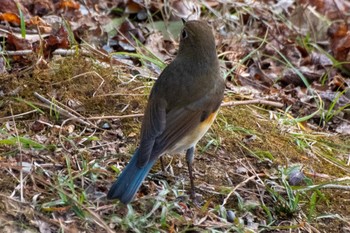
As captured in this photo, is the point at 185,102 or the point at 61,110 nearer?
the point at 185,102

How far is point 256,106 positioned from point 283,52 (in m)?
1.61

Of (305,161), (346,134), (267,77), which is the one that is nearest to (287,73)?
(267,77)

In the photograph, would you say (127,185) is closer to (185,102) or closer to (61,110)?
(185,102)

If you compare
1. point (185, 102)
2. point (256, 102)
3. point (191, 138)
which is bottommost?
point (256, 102)

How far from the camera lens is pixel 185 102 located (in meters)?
4.68

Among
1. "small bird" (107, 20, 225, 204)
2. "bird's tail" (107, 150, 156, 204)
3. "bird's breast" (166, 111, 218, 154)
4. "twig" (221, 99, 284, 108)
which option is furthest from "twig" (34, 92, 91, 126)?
"twig" (221, 99, 284, 108)

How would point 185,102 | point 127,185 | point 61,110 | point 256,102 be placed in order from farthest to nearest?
point 256,102 < point 61,110 < point 185,102 < point 127,185

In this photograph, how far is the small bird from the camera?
434 centimetres

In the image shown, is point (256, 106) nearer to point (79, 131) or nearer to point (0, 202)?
point (79, 131)

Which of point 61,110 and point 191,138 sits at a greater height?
point 191,138

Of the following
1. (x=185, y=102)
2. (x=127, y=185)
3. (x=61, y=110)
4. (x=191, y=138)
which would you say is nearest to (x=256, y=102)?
(x=185, y=102)

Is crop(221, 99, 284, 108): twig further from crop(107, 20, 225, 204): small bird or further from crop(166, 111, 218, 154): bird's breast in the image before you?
crop(166, 111, 218, 154): bird's breast

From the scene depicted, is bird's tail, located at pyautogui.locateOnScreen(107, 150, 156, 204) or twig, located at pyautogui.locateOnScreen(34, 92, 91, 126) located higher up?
bird's tail, located at pyautogui.locateOnScreen(107, 150, 156, 204)

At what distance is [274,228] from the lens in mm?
4414
